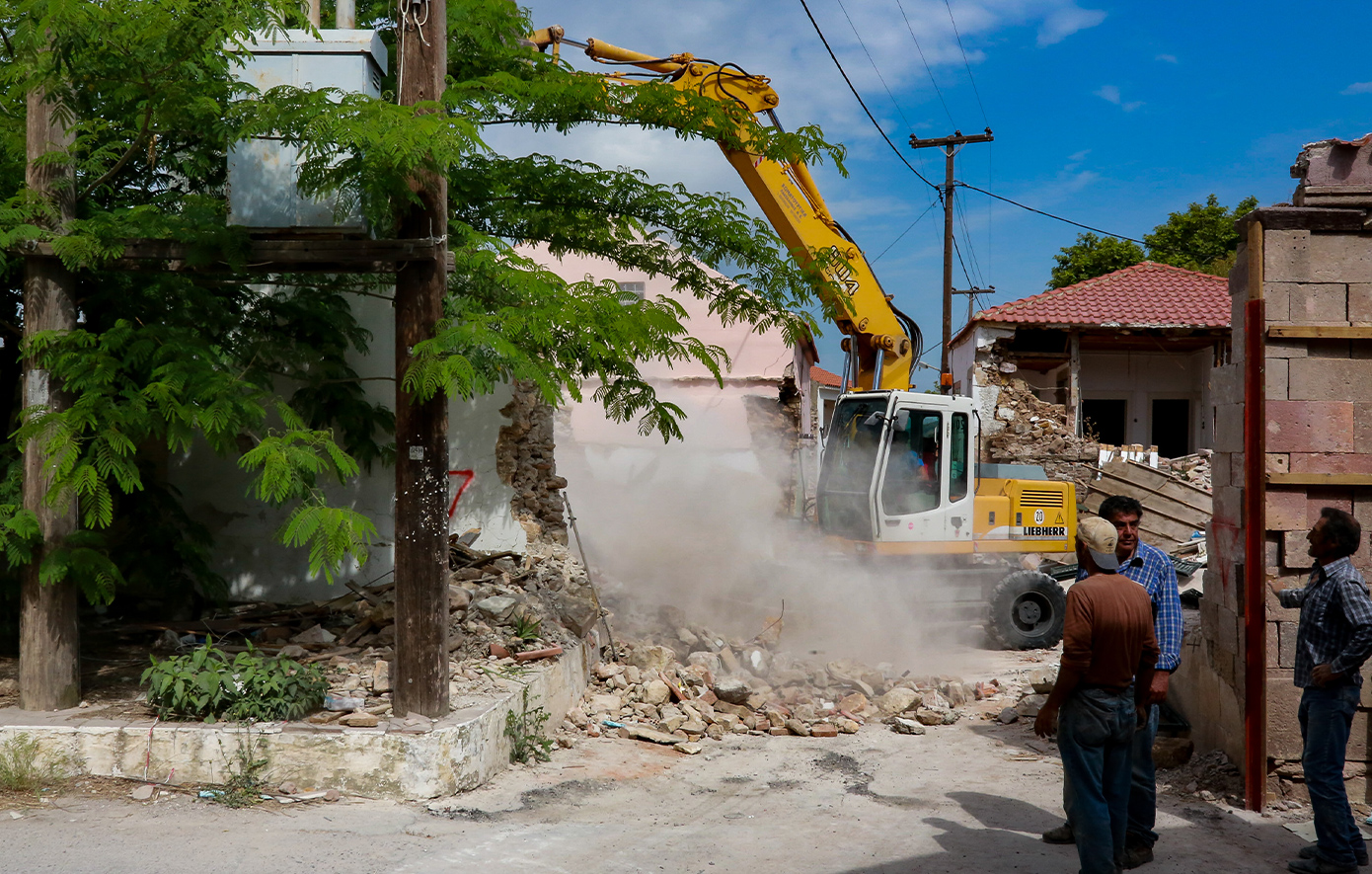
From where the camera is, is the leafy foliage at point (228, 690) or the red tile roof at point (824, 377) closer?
the leafy foliage at point (228, 690)

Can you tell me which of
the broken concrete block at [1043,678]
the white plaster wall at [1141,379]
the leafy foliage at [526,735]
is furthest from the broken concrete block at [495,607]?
the white plaster wall at [1141,379]

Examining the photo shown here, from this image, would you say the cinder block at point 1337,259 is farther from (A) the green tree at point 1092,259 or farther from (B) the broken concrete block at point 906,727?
(A) the green tree at point 1092,259

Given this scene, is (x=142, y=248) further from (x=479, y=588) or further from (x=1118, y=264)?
(x=1118, y=264)

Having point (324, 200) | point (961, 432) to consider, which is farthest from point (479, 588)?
point (961, 432)

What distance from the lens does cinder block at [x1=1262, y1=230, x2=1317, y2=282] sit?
5.74m

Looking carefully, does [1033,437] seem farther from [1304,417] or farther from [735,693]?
[1304,417]

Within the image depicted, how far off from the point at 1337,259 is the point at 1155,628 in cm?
274

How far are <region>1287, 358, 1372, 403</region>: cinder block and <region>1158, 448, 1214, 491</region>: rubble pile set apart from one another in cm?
1343

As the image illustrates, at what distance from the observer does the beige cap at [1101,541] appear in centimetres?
440

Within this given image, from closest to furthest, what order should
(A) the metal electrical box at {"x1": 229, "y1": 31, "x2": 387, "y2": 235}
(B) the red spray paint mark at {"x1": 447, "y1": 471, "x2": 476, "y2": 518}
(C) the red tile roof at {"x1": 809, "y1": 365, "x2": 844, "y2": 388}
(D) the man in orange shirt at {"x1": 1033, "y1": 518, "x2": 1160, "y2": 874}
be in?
(D) the man in orange shirt at {"x1": 1033, "y1": 518, "x2": 1160, "y2": 874} → (A) the metal electrical box at {"x1": 229, "y1": 31, "x2": 387, "y2": 235} → (B) the red spray paint mark at {"x1": 447, "y1": 471, "x2": 476, "y2": 518} → (C) the red tile roof at {"x1": 809, "y1": 365, "x2": 844, "y2": 388}

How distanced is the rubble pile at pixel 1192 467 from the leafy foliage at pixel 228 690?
1693 cm

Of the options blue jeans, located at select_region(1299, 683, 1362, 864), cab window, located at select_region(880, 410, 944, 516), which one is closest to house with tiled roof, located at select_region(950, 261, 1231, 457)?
cab window, located at select_region(880, 410, 944, 516)

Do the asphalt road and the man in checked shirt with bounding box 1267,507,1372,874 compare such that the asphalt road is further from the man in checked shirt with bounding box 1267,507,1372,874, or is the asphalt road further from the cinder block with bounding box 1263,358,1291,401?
the cinder block with bounding box 1263,358,1291,401

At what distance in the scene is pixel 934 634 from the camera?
1141cm
